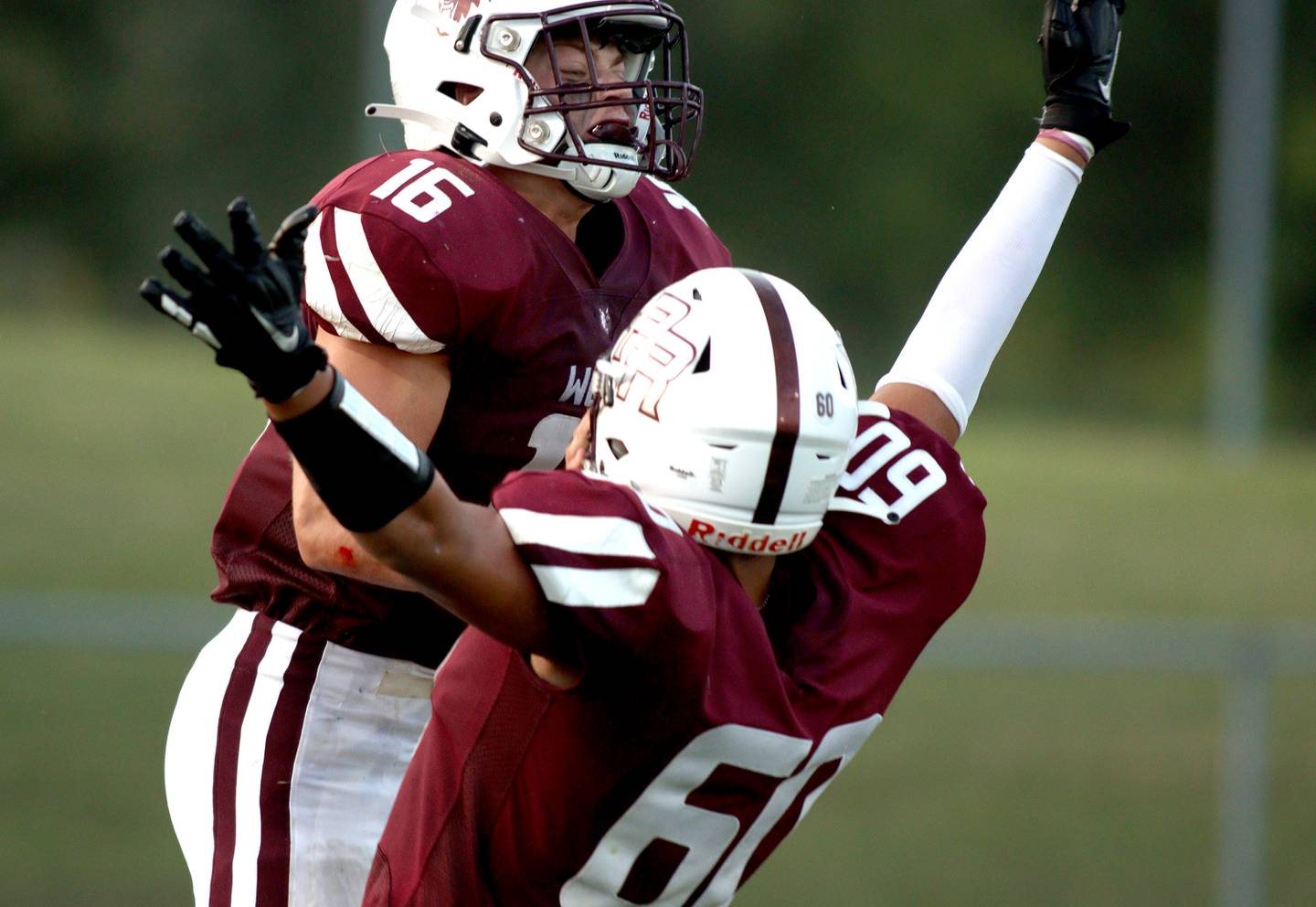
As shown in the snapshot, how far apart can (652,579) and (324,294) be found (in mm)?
937

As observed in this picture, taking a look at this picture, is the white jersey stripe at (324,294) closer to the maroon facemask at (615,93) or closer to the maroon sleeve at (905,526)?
the maroon facemask at (615,93)

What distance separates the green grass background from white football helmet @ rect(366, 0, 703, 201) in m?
4.12

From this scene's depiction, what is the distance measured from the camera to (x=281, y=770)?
290 centimetres

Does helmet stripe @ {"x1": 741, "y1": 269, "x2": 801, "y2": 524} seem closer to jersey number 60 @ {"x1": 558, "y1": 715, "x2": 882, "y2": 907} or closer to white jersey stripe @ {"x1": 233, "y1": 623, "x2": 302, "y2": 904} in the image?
jersey number 60 @ {"x1": 558, "y1": 715, "x2": 882, "y2": 907}

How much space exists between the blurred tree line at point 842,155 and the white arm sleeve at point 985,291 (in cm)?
844

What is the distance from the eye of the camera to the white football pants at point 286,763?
9.43 ft

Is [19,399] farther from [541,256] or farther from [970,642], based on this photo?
[541,256]

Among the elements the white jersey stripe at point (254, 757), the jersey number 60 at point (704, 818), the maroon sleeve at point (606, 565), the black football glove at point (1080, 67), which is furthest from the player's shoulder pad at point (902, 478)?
the white jersey stripe at point (254, 757)

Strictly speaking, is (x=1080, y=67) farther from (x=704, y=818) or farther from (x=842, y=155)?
(x=842, y=155)

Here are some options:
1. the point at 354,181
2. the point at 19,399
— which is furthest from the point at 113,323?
the point at 354,181

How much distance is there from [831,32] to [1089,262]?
96.6 inches

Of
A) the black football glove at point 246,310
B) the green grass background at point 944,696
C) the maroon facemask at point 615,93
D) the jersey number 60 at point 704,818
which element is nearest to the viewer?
the black football glove at point 246,310

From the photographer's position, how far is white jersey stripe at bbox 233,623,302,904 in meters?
2.85

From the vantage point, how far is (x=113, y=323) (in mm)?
11461
